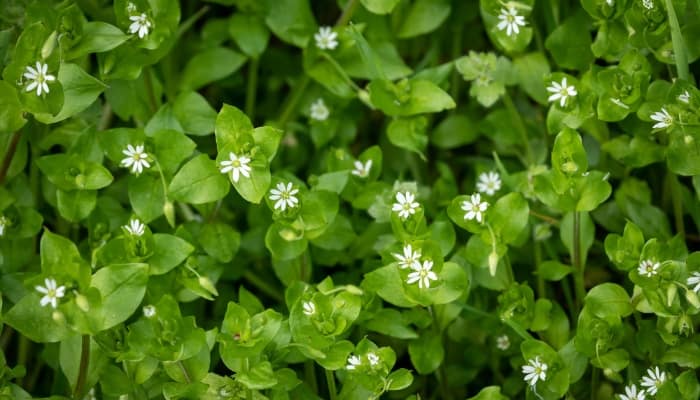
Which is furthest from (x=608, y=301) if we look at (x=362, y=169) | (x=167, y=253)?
(x=167, y=253)

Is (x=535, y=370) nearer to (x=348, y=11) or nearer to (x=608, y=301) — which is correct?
(x=608, y=301)

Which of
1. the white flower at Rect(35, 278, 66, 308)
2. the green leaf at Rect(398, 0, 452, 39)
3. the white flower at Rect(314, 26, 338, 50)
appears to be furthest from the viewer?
the green leaf at Rect(398, 0, 452, 39)

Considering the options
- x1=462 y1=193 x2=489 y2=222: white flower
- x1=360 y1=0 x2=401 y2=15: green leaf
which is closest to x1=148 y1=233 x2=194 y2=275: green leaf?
x1=462 y1=193 x2=489 y2=222: white flower

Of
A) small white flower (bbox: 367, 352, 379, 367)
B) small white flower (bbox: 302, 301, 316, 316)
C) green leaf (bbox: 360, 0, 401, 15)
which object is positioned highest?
green leaf (bbox: 360, 0, 401, 15)

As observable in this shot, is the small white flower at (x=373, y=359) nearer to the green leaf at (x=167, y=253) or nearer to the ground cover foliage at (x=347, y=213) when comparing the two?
the ground cover foliage at (x=347, y=213)

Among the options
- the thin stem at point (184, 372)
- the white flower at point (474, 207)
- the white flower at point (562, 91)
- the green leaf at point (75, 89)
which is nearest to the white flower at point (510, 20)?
the white flower at point (562, 91)

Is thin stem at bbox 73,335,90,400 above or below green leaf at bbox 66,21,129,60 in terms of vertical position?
below

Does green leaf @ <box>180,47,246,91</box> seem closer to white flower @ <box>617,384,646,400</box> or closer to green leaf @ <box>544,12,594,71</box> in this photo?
green leaf @ <box>544,12,594,71</box>
